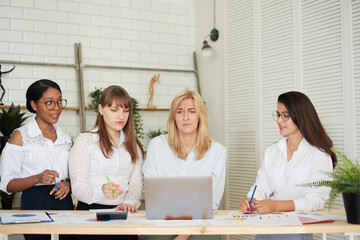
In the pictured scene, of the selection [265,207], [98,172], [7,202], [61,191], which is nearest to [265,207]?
[265,207]

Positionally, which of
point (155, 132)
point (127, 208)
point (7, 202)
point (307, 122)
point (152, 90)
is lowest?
point (7, 202)

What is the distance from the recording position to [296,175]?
8.80 feet

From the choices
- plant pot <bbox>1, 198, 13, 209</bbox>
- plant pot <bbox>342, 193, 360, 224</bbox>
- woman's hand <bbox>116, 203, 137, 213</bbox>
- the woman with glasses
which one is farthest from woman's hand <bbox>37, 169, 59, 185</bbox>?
plant pot <bbox>1, 198, 13, 209</bbox>

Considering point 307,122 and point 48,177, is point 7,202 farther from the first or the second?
point 307,122

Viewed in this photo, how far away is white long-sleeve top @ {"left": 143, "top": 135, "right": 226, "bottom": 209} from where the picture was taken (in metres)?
2.90

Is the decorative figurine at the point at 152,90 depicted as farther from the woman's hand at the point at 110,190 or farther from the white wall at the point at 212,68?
the woman's hand at the point at 110,190

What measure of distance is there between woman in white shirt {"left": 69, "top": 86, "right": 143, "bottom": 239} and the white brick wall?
2104 mm

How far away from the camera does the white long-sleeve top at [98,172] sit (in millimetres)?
2555

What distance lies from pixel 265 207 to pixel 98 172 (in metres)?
1.11

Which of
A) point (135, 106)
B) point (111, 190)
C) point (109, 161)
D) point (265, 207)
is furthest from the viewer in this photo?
point (135, 106)

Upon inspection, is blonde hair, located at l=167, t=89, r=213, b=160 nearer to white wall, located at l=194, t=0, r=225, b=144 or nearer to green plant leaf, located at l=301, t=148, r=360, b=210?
green plant leaf, located at l=301, t=148, r=360, b=210

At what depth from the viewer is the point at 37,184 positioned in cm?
263

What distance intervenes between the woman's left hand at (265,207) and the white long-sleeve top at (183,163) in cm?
56

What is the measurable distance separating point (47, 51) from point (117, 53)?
33.7 inches
